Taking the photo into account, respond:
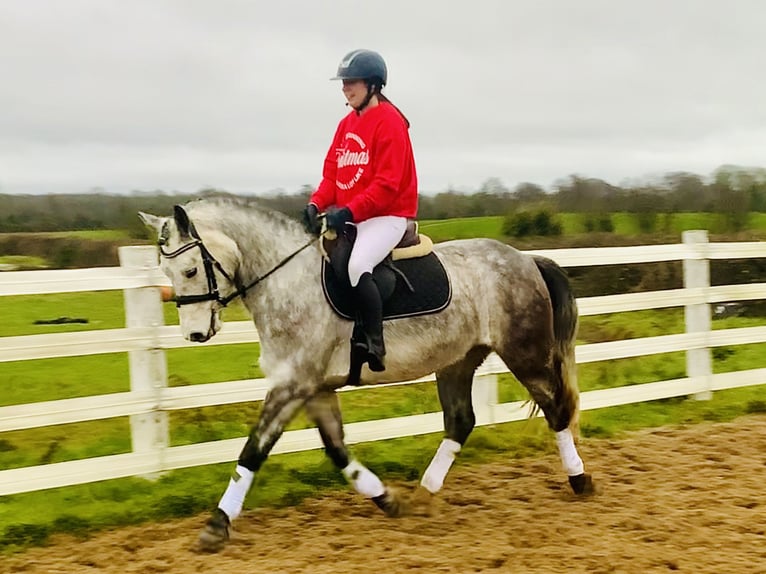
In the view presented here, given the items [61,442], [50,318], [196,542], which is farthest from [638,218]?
[196,542]

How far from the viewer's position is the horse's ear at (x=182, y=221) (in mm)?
4035

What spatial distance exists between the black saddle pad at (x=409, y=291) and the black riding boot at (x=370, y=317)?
88mm

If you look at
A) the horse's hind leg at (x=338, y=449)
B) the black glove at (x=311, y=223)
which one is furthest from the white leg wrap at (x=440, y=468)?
the black glove at (x=311, y=223)

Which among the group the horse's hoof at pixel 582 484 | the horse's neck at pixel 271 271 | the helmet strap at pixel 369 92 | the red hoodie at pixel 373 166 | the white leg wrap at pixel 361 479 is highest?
the helmet strap at pixel 369 92

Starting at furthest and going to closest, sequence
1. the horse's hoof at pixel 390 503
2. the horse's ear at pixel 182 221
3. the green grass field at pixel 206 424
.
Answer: the green grass field at pixel 206 424, the horse's hoof at pixel 390 503, the horse's ear at pixel 182 221

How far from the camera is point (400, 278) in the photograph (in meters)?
4.59

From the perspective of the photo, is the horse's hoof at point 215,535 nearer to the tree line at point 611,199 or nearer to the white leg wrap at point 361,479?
the white leg wrap at point 361,479

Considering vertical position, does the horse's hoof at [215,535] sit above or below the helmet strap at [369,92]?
below

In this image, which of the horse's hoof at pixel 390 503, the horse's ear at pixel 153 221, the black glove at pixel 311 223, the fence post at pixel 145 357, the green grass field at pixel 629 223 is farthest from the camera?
the green grass field at pixel 629 223

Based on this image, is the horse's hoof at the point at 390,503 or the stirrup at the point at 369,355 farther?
the horse's hoof at the point at 390,503

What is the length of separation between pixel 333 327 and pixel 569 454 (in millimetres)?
1734

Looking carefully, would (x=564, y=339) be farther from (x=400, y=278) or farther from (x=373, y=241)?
(x=373, y=241)

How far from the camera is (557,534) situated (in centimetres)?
434

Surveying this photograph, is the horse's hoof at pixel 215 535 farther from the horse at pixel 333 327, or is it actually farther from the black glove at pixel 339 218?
the black glove at pixel 339 218
